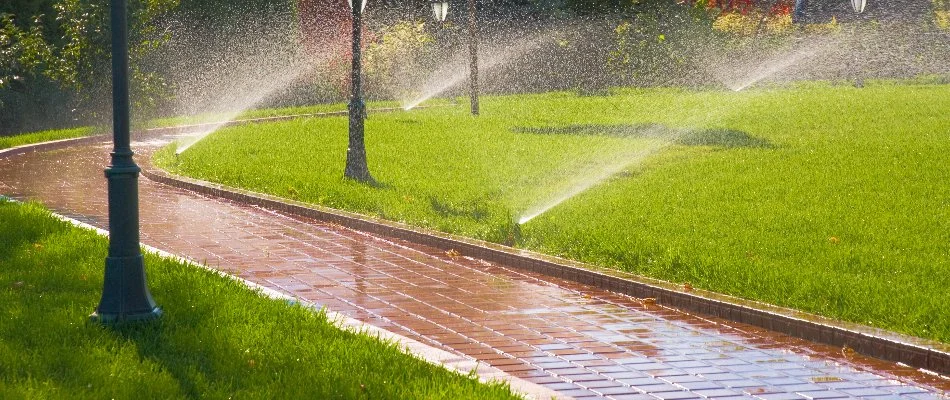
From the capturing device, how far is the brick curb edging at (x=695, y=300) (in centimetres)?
734

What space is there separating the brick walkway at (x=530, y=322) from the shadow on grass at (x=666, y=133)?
8.97m

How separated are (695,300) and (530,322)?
1123mm

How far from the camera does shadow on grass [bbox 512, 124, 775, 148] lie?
20.9 meters

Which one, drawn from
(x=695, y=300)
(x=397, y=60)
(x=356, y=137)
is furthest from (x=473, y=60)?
(x=695, y=300)

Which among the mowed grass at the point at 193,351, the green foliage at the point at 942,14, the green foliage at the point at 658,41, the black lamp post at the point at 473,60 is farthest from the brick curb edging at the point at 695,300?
the green foliage at the point at 942,14

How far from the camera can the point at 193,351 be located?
23.5 feet

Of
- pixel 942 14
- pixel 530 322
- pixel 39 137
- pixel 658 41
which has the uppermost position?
pixel 942 14

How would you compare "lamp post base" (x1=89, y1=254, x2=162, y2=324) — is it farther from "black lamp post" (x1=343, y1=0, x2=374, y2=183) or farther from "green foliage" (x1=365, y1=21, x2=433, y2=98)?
"green foliage" (x1=365, y1=21, x2=433, y2=98)

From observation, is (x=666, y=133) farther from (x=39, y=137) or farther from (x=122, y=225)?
(x=122, y=225)

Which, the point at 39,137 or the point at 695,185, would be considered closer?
the point at 695,185

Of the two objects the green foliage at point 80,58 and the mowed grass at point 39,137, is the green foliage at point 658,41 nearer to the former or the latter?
the green foliage at point 80,58

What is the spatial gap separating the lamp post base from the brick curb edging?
3312mm

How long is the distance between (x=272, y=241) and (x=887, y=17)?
39458mm

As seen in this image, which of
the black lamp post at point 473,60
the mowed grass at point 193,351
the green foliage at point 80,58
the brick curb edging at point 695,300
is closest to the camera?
the mowed grass at point 193,351
